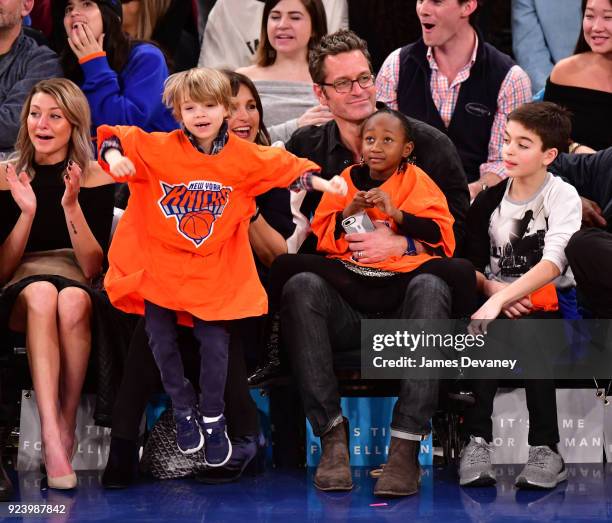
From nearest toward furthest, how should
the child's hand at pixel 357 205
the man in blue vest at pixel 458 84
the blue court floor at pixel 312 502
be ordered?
the blue court floor at pixel 312 502 → the child's hand at pixel 357 205 → the man in blue vest at pixel 458 84

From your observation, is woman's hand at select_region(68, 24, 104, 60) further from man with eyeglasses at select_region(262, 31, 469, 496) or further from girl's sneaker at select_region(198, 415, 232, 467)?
girl's sneaker at select_region(198, 415, 232, 467)

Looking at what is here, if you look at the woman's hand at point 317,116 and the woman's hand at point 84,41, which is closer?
the woman's hand at point 317,116

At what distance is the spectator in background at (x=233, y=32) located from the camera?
17.9ft

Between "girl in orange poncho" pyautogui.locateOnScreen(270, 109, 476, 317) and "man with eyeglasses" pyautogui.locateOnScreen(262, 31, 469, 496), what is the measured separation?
49 millimetres

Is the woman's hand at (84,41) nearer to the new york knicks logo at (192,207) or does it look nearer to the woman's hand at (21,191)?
the woman's hand at (21,191)

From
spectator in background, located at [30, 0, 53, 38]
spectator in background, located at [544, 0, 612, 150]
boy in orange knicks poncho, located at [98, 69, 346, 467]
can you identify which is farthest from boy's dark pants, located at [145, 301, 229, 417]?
spectator in background, located at [30, 0, 53, 38]

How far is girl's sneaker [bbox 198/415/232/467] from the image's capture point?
139 inches

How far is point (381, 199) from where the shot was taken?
3695mm

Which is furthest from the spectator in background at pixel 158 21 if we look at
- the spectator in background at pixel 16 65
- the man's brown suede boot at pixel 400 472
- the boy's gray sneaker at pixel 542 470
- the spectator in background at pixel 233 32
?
the boy's gray sneaker at pixel 542 470

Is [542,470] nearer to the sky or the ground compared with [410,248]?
nearer to the ground

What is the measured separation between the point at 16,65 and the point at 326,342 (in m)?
1.90

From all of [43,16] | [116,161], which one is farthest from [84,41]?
[116,161]

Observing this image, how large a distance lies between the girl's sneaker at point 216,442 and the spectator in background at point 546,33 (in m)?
2.64

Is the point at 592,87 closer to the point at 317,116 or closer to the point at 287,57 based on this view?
the point at 317,116
